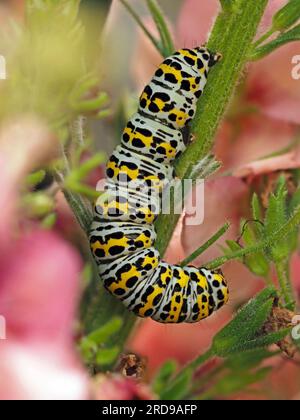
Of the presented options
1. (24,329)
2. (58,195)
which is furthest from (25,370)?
(58,195)

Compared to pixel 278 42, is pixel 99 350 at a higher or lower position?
lower

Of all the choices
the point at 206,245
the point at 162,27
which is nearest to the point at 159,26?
the point at 162,27

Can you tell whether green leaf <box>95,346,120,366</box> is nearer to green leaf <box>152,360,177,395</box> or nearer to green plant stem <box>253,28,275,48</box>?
green leaf <box>152,360,177,395</box>

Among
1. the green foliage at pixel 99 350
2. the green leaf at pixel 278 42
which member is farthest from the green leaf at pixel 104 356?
the green leaf at pixel 278 42

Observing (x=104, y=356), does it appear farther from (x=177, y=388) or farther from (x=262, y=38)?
(x=262, y=38)

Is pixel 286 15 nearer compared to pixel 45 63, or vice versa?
pixel 45 63
